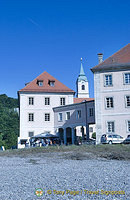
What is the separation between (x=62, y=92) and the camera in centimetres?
4128

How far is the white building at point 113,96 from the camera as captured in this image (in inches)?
1119

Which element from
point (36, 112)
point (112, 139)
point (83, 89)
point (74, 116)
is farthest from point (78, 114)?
point (83, 89)

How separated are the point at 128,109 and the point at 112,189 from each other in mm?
23233

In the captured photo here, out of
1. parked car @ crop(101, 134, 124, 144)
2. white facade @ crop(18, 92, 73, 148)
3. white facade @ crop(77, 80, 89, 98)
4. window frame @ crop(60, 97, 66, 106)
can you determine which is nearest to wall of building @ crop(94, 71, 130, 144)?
parked car @ crop(101, 134, 124, 144)

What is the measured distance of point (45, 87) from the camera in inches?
1623

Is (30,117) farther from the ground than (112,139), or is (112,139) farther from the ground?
(30,117)

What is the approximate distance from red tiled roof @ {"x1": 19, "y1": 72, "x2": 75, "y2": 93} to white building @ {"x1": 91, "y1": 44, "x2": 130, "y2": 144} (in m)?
12.3

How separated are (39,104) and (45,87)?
120 inches

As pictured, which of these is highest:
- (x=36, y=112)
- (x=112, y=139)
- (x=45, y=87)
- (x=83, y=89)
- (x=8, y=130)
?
(x=83, y=89)

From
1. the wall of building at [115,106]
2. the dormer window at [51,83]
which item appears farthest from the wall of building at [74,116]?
the wall of building at [115,106]

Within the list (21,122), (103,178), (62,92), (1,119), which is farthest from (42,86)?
(103,178)

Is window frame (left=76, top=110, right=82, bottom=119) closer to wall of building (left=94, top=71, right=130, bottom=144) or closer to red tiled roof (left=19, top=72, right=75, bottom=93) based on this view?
red tiled roof (left=19, top=72, right=75, bottom=93)

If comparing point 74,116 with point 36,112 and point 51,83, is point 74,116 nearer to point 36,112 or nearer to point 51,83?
point 36,112

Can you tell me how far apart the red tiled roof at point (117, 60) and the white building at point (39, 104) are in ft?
39.8
